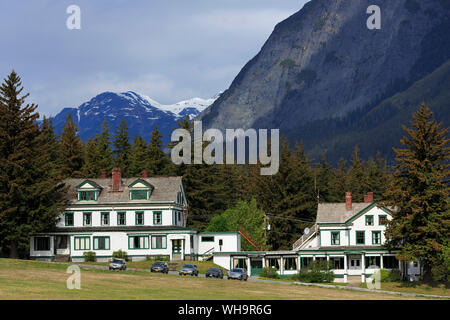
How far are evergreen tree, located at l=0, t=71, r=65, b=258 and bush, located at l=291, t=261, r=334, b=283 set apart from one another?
3071cm

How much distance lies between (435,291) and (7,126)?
2085 inches

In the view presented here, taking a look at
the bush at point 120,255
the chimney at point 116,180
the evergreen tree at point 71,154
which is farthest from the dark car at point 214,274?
the evergreen tree at point 71,154

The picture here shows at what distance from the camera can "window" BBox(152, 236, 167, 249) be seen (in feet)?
302

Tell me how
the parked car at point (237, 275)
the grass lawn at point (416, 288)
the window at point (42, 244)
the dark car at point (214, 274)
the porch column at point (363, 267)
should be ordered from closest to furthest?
the parked car at point (237, 275) < the dark car at point (214, 274) < the grass lawn at point (416, 288) < the porch column at point (363, 267) < the window at point (42, 244)

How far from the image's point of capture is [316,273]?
8438 centimetres

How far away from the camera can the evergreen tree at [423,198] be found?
78.5 metres

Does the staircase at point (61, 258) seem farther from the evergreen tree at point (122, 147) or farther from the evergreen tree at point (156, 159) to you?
the evergreen tree at point (122, 147)

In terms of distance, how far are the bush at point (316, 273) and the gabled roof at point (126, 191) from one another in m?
20.0

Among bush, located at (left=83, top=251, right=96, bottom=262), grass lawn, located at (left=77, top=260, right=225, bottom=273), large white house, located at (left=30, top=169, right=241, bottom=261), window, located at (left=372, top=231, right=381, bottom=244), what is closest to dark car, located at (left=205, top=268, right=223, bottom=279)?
grass lawn, located at (left=77, top=260, right=225, bottom=273)

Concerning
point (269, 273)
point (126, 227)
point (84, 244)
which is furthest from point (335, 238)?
point (84, 244)

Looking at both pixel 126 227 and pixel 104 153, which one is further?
pixel 104 153

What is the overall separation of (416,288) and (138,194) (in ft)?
123

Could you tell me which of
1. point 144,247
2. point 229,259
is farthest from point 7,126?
point 229,259

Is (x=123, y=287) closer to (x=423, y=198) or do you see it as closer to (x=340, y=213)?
(x=423, y=198)
